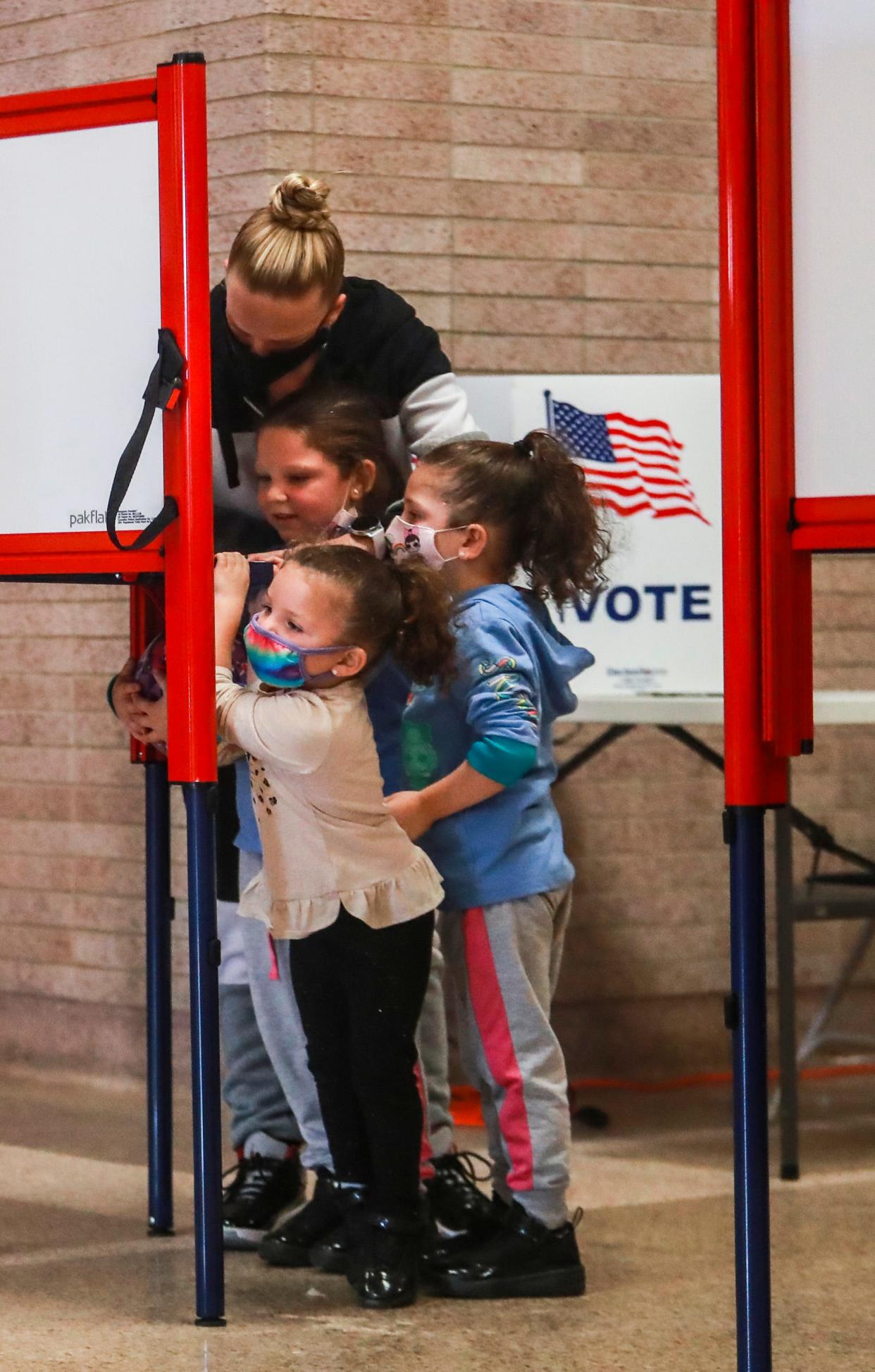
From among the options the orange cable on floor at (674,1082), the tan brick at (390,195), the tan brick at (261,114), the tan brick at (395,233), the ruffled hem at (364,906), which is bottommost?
the orange cable on floor at (674,1082)

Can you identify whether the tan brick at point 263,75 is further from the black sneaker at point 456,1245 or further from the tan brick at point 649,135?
the black sneaker at point 456,1245

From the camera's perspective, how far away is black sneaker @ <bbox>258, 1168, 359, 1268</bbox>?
2.42 meters

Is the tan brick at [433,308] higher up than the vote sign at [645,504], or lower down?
higher up

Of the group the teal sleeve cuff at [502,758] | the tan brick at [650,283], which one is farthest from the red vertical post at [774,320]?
the tan brick at [650,283]

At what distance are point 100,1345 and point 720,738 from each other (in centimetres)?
217

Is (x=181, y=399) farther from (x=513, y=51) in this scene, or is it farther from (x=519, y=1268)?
(x=513, y=51)

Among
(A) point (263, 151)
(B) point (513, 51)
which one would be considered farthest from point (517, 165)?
(A) point (263, 151)

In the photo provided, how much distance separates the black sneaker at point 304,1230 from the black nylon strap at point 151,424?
3.31ft

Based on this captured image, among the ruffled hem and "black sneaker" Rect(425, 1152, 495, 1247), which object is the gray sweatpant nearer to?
"black sneaker" Rect(425, 1152, 495, 1247)

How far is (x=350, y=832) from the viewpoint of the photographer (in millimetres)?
2180

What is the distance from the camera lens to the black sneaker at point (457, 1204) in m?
2.38

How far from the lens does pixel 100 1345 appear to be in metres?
2.07

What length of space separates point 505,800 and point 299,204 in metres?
0.88

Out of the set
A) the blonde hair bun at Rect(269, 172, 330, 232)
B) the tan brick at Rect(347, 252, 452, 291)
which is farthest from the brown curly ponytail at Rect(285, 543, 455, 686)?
the tan brick at Rect(347, 252, 452, 291)
